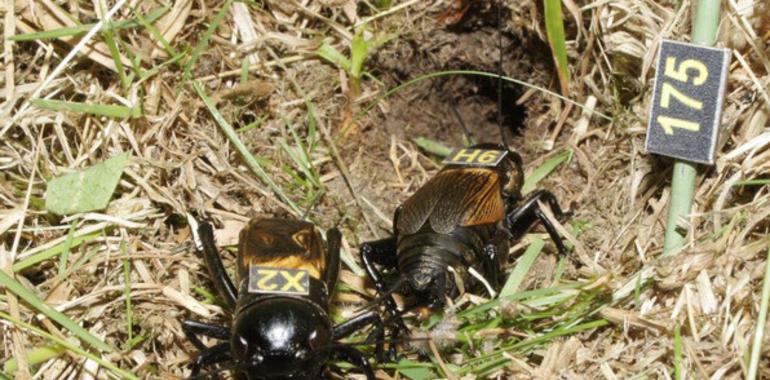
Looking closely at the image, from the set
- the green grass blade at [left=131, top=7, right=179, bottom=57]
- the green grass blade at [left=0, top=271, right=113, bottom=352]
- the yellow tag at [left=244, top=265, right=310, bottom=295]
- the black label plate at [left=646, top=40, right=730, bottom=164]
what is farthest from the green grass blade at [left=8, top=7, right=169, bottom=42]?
the black label plate at [left=646, top=40, right=730, bottom=164]

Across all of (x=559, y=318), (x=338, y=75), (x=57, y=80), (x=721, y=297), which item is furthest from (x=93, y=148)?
(x=721, y=297)

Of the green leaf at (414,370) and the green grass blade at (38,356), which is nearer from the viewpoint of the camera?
the green grass blade at (38,356)

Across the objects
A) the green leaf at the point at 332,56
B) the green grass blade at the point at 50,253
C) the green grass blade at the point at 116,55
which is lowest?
the green grass blade at the point at 50,253

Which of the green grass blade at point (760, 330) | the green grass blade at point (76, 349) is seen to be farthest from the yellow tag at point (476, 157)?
the green grass blade at point (76, 349)

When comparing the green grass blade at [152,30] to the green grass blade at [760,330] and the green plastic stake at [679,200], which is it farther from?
the green grass blade at [760,330]

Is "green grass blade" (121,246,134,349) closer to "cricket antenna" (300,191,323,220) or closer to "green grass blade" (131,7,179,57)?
"cricket antenna" (300,191,323,220)

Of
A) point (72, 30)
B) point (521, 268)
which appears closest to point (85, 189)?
point (72, 30)

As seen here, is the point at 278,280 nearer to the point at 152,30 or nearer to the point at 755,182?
the point at 152,30
